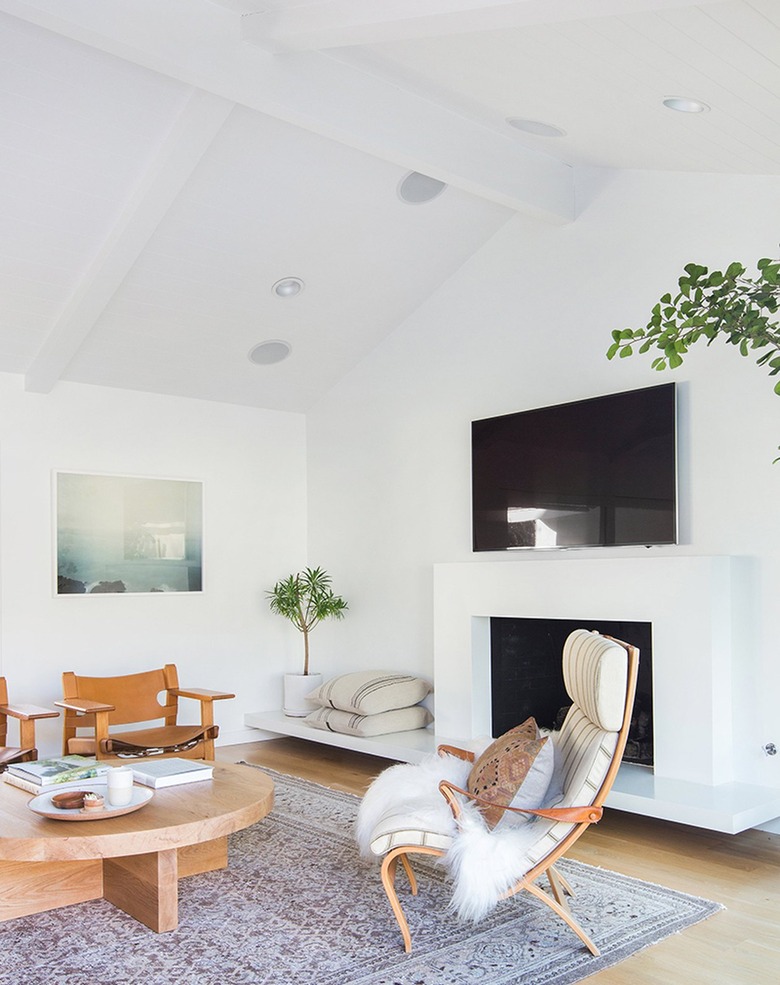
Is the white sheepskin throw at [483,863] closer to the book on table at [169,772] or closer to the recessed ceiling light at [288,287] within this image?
the book on table at [169,772]

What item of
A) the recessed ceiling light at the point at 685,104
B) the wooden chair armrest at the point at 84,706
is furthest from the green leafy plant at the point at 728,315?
the wooden chair armrest at the point at 84,706

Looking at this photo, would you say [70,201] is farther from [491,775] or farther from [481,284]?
[491,775]

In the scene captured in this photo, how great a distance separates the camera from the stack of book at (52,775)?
3.49 metres

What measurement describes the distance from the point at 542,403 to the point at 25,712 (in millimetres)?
3172

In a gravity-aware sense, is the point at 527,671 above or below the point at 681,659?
below

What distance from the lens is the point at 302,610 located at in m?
6.55

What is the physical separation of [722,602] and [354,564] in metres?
2.88

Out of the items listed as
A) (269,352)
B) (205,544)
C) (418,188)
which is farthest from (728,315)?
(205,544)

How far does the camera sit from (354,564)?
6449mm

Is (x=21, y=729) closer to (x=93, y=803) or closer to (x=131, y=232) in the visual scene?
(x=93, y=803)

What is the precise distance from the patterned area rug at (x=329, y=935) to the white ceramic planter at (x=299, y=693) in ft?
8.44

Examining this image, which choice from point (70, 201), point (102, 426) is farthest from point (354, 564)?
point (70, 201)

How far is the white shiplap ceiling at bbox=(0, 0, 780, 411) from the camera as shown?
299 cm

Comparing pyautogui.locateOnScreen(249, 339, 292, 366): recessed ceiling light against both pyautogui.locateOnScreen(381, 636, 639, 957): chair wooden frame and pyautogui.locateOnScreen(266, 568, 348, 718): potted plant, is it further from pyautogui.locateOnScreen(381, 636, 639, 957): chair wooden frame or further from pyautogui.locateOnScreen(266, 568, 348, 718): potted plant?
pyautogui.locateOnScreen(381, 636, 639, 957): chair wooden frame
